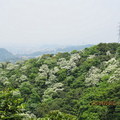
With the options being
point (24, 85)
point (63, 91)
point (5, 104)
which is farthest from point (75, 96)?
point (5, 104)

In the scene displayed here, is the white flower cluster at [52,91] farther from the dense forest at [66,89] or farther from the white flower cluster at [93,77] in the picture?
the white flower cluster at [93,77]

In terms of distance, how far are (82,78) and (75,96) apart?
22.2ft

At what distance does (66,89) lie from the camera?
39.2 meters

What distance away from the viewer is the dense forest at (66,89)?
60.5 ft

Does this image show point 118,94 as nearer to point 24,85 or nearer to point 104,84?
point 104,84

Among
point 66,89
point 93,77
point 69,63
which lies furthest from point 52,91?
point 69,63

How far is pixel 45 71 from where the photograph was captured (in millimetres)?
48500

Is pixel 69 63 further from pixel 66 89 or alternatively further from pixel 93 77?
pixel 93 77

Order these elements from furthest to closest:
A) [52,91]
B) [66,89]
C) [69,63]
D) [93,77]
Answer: [69,63] → [66,89] → [52,91] → [93,77]

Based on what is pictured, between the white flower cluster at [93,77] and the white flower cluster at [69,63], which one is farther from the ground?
the white flower cluster at [69,63]

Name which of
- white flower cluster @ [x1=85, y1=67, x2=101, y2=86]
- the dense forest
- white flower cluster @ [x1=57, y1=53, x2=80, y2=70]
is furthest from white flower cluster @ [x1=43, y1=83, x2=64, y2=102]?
white flower cluster @ [x1=57, y1=53, x2=80, y2=70]

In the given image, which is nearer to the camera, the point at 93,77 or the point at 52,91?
the point at 93,77

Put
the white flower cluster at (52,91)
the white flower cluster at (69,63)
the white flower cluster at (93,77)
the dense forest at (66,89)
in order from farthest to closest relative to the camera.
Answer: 1. the white flower cluster at (69,63)
2. the white flower cluster at (52,91)
3. the white flower cluster at (93,77)
4. the dense forest at (66,89)

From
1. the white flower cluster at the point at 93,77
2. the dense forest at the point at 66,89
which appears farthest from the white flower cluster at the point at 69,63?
the white flower cluster at the point at 93,77
